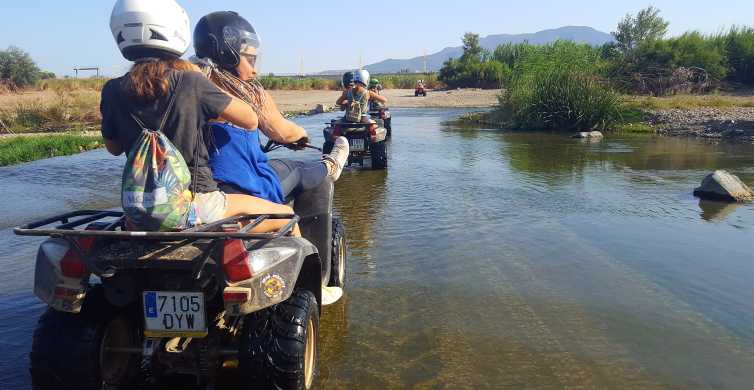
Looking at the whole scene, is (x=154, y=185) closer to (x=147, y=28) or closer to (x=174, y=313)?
(x=174, y=313)

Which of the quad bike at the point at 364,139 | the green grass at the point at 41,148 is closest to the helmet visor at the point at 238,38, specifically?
the quad bike at the point at 364,139

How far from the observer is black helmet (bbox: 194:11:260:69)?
10.8ft

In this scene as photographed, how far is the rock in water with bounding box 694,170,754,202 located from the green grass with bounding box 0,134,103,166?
1260 cm

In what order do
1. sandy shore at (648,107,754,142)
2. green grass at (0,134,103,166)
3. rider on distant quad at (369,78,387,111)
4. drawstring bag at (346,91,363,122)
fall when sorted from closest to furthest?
drawstring bag at (346,91,363,122) < green grass at (0,134,103,166) < sandy shore at (648,107,754,142) < rider on distant quad at (369,78,387,111)

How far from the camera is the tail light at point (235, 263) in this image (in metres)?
2.60

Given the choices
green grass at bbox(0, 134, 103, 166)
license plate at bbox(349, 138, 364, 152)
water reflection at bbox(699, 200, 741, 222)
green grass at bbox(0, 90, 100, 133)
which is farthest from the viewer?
green grass at bbox(0, 90, 100, 133)

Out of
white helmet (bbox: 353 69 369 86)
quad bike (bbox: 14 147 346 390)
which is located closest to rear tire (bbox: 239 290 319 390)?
quad bike (bbox: 14 147 346 390)

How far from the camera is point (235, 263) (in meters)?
2.60

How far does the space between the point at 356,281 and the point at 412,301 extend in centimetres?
62

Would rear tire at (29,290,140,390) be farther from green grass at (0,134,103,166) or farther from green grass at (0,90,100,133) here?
green grass at (0,90,100,133)

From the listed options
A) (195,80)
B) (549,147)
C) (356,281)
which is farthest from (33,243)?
(549,147)

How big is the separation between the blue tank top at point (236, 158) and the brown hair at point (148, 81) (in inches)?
18.8

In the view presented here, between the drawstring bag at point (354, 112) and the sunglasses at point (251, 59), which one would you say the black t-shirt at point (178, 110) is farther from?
the drawstring bag at point (354, 112)

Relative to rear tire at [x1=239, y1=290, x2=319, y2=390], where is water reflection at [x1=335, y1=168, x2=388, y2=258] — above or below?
below
